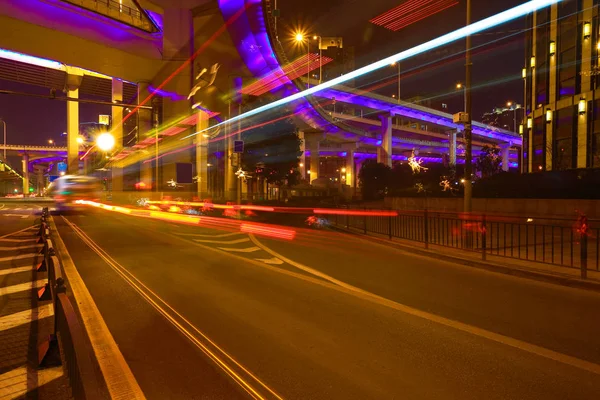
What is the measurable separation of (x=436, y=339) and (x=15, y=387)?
461cm

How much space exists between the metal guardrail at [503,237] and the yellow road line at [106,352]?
8.16 meters

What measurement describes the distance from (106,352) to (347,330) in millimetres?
2954

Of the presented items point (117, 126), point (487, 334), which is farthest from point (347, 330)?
point (117, 126)

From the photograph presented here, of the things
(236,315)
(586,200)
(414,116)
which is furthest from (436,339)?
(414,116)

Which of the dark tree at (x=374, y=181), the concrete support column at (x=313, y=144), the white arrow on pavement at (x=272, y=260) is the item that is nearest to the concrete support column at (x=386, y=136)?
the concrete support column at (x=313, y=144)

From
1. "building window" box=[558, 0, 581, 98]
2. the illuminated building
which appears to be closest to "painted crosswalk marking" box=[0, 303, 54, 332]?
the illuminated building

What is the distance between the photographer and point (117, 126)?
184 ft

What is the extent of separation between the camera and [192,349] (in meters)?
4.84

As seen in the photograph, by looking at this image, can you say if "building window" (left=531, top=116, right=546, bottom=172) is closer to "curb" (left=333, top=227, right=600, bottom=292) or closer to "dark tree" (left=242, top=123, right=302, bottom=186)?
"dark tree" (left=242, top=123, right=302, bottom=186)

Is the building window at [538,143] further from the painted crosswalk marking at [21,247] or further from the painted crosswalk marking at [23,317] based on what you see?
the painted crosswalk marking at [23,317]

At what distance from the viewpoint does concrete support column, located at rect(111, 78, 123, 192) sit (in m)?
52.2

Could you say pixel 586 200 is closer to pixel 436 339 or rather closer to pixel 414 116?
pixel 436 339

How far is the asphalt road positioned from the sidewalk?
2.56ft

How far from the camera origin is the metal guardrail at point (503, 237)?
902 cm
